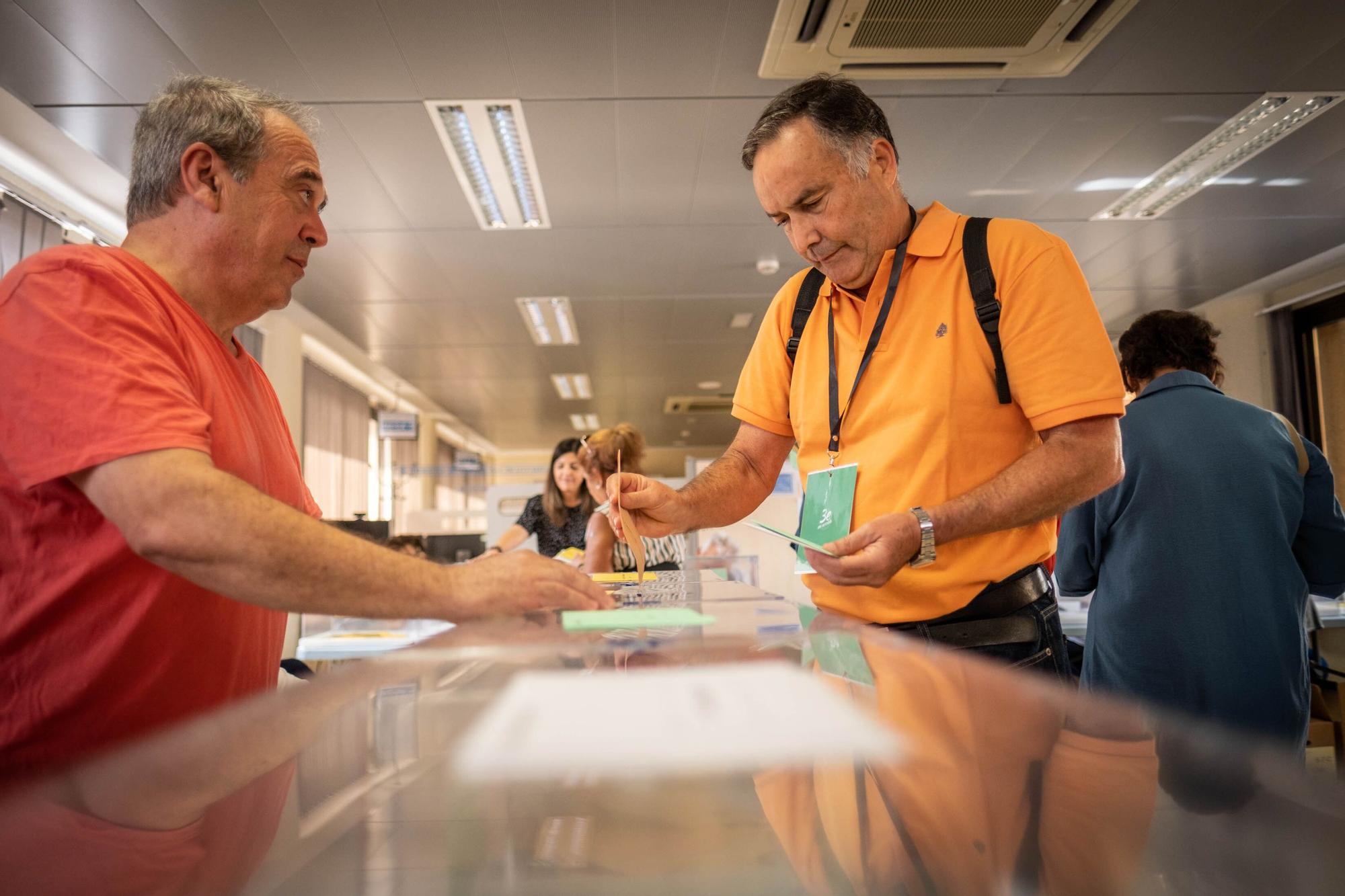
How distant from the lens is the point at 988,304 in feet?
4.03

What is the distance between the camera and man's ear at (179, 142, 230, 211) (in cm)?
115

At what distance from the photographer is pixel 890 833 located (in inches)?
13.1

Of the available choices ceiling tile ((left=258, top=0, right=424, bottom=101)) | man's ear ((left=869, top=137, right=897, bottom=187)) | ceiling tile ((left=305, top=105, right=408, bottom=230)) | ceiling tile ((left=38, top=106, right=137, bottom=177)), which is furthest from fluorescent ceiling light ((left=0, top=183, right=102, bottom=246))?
man's ear ((left=869, top=137, right=897, bottom=187))

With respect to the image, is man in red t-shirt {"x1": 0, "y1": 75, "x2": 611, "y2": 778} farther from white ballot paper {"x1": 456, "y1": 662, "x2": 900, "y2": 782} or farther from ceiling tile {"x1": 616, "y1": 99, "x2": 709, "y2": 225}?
ceiling tile {"x1": 616, "y1": 99, "x2": 709, "y2": 225}

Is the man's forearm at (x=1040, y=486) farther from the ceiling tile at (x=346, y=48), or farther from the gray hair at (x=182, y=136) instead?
the ceiling tile at (x=346, y=48)

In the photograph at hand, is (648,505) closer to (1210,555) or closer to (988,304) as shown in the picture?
(988,304)

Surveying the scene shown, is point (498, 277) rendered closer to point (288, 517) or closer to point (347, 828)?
point (288, 517)

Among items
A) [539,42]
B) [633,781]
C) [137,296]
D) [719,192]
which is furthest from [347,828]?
[719,192]

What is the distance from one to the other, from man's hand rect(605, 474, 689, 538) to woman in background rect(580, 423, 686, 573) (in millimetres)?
1724

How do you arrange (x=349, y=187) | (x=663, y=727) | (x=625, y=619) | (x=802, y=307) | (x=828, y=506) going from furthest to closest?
(x=349, y=187)
(x=802, y=307)
(x=828, y=506)
(x=625, y=619)
(x=663, y=727)

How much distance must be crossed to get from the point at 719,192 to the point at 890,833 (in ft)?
13.9

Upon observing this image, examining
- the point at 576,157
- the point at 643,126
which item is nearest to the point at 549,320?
the point at 576,157

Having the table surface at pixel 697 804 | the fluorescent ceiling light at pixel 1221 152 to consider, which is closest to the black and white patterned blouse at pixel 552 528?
the fluorescent ceiling light at pixel 1221 152

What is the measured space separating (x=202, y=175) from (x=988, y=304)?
1.17 m
